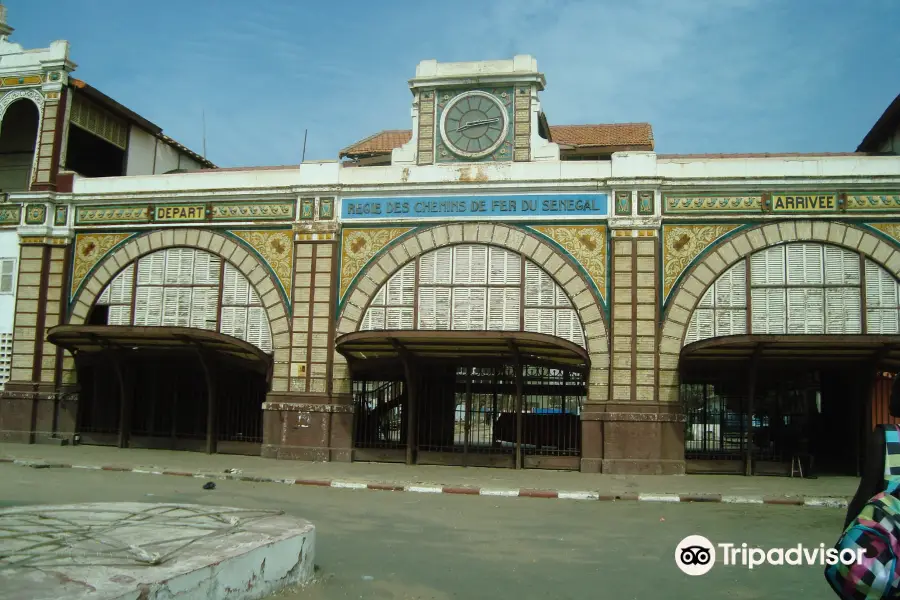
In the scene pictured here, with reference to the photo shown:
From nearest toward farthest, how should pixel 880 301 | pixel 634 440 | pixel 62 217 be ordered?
pixel 634 440, pixel 880 301, pixel 62 217

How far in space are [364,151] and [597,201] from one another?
12.8 m

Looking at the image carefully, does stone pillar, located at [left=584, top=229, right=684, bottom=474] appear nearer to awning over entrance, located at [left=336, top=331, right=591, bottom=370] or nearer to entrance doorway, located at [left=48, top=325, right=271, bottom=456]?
awning over entrance, located at [left=336, top=331, right=591, bottom=370]

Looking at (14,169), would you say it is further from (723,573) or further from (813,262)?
(723,573)

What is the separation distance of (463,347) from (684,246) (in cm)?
501

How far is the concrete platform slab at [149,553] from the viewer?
16.4 ft

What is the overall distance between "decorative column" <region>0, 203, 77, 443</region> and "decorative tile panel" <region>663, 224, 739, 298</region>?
13824mm

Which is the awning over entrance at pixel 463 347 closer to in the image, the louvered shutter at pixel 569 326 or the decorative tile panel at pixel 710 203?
the louvered shutter at pixel 569 326

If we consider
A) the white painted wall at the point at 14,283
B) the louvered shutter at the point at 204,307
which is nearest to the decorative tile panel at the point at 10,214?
the white painted wall at the point at 14,283

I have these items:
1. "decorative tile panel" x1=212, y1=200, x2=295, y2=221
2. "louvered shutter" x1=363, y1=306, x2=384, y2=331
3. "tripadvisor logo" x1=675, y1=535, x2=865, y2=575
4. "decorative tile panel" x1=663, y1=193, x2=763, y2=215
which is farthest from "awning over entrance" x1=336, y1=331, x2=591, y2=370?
"tripadvisor logo" x1=675, y1=535, x2=865, y2=575

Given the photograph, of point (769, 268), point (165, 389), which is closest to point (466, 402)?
point (769, 268)

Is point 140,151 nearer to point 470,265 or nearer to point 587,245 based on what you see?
point 470,265

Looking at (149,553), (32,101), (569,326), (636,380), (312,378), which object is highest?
(32,101)

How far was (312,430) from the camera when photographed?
59.3 feet

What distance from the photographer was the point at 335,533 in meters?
9.37
